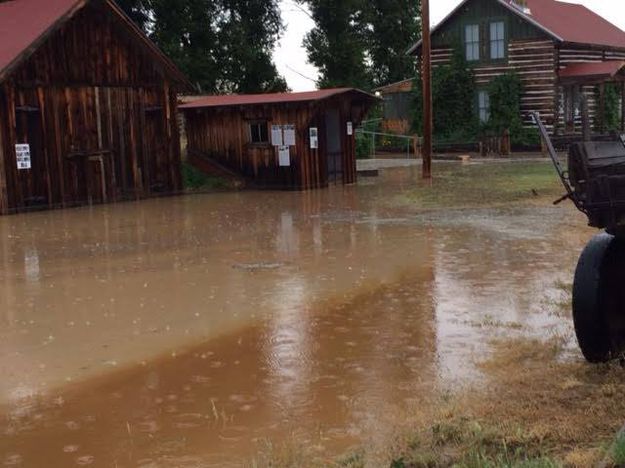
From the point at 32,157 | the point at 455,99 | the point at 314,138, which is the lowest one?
the point at 32,157

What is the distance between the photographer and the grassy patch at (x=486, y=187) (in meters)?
20.4

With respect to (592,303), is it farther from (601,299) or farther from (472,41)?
(472,41)

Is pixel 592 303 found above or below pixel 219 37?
below

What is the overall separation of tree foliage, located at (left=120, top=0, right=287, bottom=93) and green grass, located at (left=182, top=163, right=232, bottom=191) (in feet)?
35.7

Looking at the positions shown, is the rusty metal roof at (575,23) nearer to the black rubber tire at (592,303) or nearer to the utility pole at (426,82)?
the utility pole at (426,82)

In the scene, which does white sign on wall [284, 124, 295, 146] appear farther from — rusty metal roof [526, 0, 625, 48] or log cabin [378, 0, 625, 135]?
rusty metal roof [526, 0, 625, 48]

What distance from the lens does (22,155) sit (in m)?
21.4

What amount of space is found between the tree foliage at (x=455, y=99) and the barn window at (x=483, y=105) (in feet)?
0.93

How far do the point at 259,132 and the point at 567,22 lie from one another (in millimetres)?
21199

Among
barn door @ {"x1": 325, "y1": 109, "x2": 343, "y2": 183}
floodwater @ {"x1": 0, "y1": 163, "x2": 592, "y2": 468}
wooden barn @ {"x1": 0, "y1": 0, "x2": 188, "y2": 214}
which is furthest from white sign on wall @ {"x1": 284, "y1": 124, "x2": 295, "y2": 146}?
floodwater @ {"x1": 0, "y1": 163, "x2": 592, "y2": 468}

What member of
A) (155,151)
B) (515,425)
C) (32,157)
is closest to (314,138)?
(155,151)

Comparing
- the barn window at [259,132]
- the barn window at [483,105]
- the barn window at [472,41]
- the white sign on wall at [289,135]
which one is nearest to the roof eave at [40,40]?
the barn window at [259,132]

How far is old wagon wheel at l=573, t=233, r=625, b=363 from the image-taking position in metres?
6.68

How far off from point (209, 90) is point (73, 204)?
17501 mm
